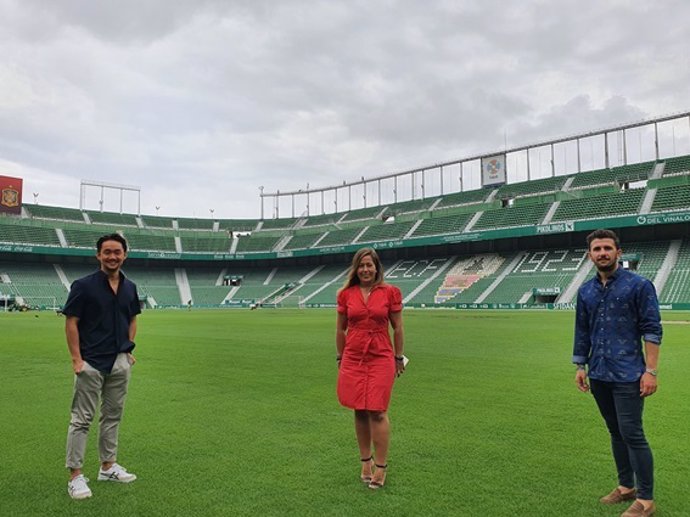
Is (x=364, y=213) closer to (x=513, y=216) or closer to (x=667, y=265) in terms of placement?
(x=513, y=216)

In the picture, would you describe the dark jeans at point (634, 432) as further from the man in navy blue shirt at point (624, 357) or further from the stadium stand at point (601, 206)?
the stadium stand at point (601, 206)

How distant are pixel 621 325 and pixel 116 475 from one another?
13.6 feet

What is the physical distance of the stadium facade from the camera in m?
46.4

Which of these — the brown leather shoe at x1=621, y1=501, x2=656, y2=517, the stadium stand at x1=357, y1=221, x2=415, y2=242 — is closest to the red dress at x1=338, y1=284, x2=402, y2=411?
the brown leather shoe at x1=621, y1=501, x2=656, y2=517

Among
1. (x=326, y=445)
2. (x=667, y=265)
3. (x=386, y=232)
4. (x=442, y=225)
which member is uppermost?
(x=442, y=225)

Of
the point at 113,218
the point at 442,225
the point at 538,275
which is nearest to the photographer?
the point at 538,275

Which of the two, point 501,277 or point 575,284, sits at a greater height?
point 501,277

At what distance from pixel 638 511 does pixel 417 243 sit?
2191 inches

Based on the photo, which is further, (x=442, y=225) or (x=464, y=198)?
(x=464, y=198)

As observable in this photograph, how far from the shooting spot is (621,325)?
12.5ft

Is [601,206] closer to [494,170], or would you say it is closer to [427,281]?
[494,170]

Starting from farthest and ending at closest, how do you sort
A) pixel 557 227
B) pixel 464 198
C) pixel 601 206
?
1. pixel 464 198
2. pixel 601 206
3. pixel 557 227

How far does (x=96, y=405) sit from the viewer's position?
14.8 feet

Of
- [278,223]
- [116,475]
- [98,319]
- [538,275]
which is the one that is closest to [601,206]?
[538,275]
